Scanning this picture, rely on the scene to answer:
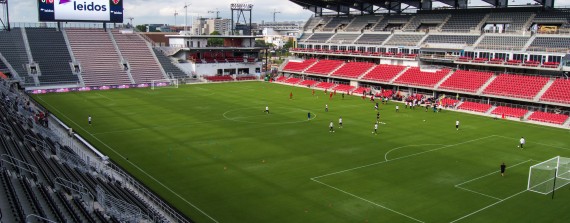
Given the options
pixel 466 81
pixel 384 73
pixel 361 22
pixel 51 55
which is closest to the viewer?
pixel 466 81

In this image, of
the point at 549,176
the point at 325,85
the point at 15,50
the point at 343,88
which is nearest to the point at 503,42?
the point at 343,88

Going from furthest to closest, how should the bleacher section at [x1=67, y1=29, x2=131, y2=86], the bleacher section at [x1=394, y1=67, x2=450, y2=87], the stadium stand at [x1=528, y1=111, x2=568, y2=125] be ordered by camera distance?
the bleacher section at [x1=67, y1=29, x2=131, y2=86], the bleacher section at [x1=394, y1=67, x2=450, y2=87], the stadium stand at [x1=528, y1=111, x2=568, y2=125]

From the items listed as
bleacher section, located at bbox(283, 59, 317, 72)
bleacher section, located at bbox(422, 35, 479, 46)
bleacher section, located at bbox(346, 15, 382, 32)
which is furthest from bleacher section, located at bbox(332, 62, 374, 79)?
bleacher section, located at bbox(346, 15, 382, 32)

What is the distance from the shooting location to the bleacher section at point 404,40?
226ft

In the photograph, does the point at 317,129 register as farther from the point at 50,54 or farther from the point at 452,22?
the point at 50,54

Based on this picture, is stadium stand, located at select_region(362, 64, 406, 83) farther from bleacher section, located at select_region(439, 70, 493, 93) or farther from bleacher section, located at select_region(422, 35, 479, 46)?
bleacher section, located at select_region(439, 70, 493, 93)

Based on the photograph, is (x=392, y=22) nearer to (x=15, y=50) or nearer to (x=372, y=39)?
(x=372, y=39)

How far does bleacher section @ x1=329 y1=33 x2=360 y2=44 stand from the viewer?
258 feet

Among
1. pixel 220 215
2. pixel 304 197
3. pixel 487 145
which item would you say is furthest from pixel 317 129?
pixel 220 215

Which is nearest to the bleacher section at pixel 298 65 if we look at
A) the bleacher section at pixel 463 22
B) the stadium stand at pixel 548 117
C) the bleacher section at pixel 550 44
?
the bleacher section at pixel 463 22

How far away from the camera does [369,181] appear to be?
85.0 feet

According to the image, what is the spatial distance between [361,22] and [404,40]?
13.4 metres

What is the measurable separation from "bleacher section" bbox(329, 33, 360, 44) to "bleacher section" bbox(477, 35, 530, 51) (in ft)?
75.2

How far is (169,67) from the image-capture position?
78562 mm
